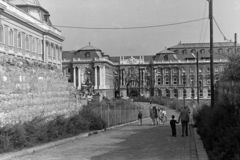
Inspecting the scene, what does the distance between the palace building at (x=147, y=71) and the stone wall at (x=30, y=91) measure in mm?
89284

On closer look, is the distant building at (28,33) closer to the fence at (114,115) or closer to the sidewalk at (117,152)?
the fence at (114,115)

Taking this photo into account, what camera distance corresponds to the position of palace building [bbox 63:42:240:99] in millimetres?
111312

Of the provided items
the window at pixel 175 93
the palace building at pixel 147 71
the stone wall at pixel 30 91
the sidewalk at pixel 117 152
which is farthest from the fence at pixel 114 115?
the window at pixel 175 93

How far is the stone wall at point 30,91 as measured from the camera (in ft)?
45.0

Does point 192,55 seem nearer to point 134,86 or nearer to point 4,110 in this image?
point 134,86

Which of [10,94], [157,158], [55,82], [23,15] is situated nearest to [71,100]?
[55,82]

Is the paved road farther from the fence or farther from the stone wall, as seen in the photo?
the fence

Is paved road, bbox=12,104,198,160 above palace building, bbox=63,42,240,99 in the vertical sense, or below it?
below

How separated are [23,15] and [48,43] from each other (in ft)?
37.5

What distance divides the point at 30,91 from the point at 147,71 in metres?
107

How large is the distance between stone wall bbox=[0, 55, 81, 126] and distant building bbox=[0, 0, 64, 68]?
28180mm

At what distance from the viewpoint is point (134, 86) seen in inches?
4707

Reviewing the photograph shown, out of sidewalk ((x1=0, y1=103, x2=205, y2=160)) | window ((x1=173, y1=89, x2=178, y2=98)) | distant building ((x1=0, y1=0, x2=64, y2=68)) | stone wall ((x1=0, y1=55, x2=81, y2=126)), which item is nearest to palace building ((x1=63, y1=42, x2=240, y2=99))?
window ((x1=173, y1=89, x2=178, y2=98))

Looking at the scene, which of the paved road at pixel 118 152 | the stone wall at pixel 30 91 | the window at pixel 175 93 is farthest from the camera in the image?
the window at pixel 175 93
